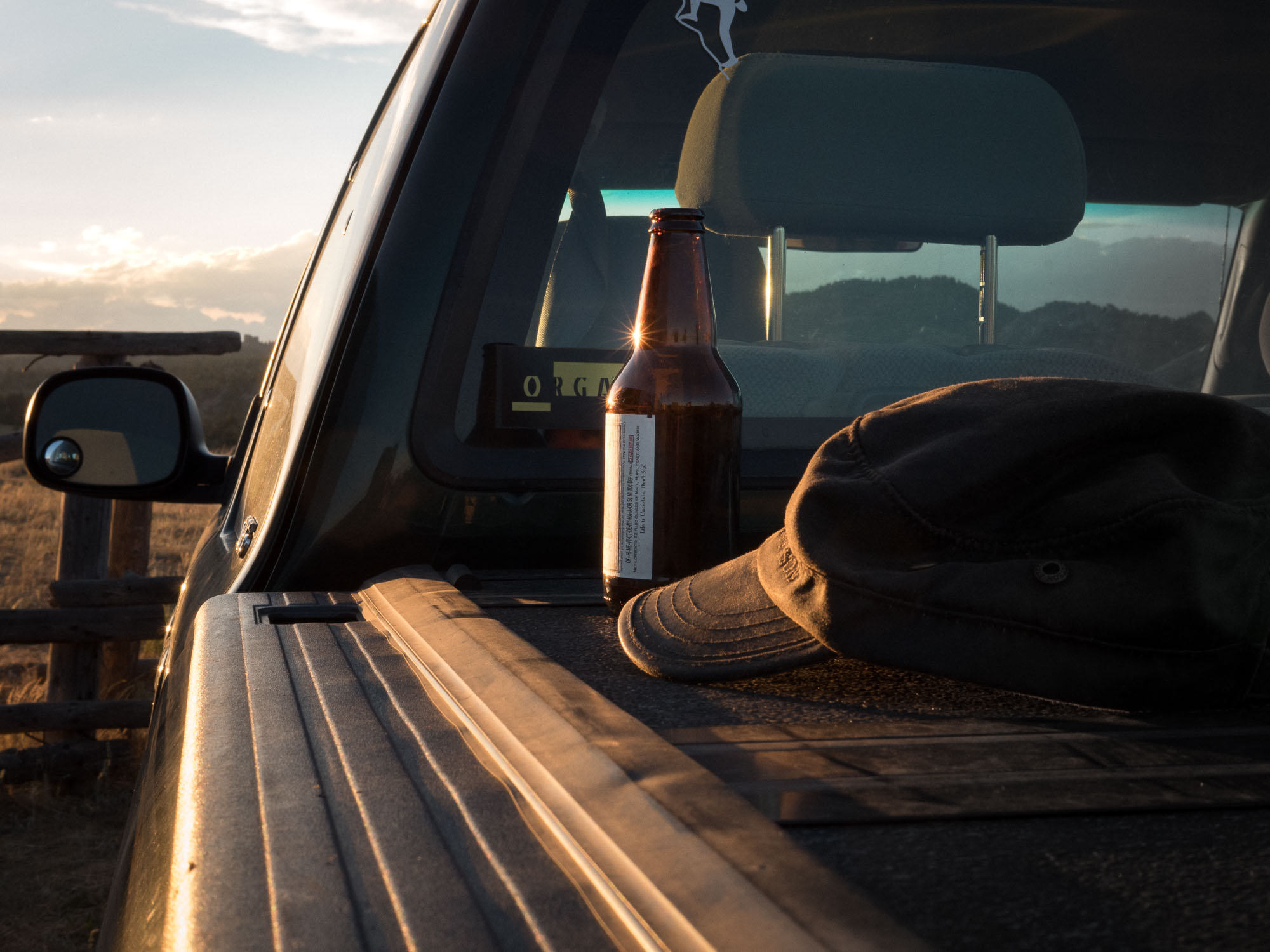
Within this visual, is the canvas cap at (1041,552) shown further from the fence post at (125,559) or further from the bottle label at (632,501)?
the fence post at (125,559)

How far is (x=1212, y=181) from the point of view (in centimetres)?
182

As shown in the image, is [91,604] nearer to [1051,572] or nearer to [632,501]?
[632,501]

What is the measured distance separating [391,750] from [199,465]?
1415mm

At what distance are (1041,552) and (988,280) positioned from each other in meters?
0.92

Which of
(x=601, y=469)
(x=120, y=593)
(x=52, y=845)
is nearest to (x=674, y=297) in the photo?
(x=601, y=469)

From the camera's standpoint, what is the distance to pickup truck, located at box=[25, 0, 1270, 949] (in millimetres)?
498

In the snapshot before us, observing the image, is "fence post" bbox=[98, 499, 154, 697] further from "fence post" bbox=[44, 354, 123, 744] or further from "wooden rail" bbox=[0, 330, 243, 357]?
"wooden rail" bbox=[0, 330, 243, 357]

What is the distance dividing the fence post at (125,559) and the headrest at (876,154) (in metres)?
4.97

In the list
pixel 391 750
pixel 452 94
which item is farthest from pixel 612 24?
pixel 391 750

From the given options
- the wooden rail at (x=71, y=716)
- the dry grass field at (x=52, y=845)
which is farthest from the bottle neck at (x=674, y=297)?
the wooden rail at (x=71, y=716)

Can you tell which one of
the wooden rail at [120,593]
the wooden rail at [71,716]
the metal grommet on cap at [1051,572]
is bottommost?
the wooden rail at [71,716]

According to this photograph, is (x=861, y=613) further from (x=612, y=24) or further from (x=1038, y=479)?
(x=612, y=24)

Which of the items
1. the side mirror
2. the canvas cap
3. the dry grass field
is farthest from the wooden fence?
the canvas cap

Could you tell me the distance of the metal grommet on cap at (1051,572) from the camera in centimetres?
75
